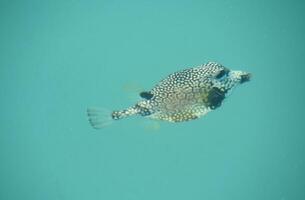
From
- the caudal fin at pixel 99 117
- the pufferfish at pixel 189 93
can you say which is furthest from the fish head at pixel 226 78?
the caudal fin at pixel 99 117

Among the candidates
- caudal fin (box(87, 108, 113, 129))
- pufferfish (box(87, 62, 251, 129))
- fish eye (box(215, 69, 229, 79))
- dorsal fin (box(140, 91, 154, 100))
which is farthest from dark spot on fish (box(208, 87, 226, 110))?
caudal fin (box(87, 108, 113, 129))

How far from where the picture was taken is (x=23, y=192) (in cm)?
2380

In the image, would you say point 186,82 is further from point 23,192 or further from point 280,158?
point 280,158

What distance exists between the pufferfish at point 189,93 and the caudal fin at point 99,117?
328mm

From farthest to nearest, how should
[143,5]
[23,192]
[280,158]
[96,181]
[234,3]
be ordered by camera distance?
1. [234,3]
2. [143,5]
3. [280,158]
4. [23,192]
5. [96,181]

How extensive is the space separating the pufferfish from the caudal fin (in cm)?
33

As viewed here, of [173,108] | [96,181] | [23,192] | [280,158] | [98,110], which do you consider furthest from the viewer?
[280,158]

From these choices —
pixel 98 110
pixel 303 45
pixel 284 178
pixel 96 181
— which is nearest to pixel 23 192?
pixel 96 181

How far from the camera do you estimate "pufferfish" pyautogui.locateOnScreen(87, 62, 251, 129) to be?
3943 millimetres

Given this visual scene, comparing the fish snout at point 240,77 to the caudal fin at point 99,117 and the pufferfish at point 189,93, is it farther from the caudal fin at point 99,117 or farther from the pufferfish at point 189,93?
the caudal fin at point 99,117

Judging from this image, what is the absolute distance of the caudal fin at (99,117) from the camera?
436cm

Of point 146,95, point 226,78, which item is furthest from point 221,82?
point 146,95

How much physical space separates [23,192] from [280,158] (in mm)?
14595

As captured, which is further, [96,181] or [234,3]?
[234,3]
